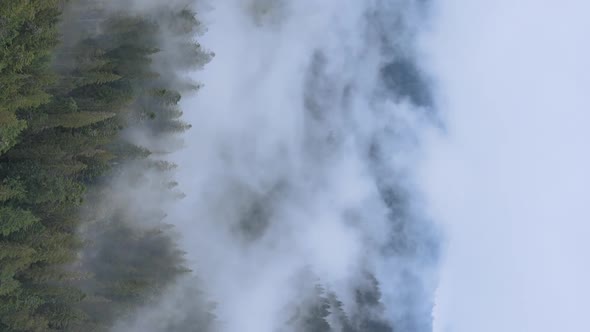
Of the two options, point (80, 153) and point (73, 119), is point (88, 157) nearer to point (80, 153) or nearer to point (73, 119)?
point (80, 153)

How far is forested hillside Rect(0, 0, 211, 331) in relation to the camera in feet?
135

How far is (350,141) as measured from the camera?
298ft

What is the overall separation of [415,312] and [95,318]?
199 feet

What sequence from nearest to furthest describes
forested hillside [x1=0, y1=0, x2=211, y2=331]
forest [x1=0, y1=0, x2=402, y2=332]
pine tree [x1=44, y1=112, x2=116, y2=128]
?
forested hillside [x1=0, y1=0, x2=211, y2=331] < forest [x1=0, y1=0, x2=402, y2=332] < pine tree [x1=44, y1=112, x2=116, y2=128]

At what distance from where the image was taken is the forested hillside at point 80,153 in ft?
135

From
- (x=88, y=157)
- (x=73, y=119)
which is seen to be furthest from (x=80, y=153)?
(x=73, y=119)

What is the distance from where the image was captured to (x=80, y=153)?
157 feet

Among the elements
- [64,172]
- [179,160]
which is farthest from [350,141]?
[64,172]

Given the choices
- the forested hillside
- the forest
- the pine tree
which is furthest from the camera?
the pine tree

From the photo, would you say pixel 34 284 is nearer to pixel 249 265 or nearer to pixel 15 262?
pixel 15 262

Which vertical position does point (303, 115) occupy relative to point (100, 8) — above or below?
above

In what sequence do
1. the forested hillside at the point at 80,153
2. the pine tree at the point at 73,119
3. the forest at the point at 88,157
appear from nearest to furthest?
the forested hillside at the point at 80,153, the forest at the point at 88,157, the pine tree at the point at 73,119

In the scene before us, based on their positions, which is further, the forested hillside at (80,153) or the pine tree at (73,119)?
the pine tree at (73,119)

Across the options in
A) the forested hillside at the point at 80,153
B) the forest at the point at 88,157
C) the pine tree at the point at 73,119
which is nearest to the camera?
the forested hillside at the point at 80,153
